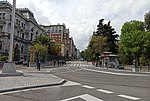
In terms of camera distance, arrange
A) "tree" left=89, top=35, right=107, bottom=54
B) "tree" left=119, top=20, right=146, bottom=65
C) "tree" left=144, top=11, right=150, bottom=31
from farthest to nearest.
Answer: "tree" left=89, top=35, right=107, bottom=54
"tree" left=144, top=11, right=150, bottom=31
"tree" left=119, top=20, right=146, bottom=65

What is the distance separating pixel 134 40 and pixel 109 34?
22.1 m

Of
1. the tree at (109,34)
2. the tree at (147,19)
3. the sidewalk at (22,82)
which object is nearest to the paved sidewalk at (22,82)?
the sidewalk at (22,82)

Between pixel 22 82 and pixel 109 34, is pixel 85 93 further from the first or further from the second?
pixel 109 34

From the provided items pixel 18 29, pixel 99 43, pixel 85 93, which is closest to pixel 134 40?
pixel 99 43

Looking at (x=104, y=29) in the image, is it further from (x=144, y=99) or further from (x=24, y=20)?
(x=144, y=99)

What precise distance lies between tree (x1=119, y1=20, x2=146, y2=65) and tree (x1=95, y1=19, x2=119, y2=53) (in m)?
15.1

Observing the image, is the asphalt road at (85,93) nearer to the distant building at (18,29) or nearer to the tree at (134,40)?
the tree at (134,40)

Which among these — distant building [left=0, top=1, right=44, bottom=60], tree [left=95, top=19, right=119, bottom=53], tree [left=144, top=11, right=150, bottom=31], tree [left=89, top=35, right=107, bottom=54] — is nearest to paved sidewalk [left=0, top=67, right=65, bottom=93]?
tree [left=144, top=11, right=150, bottom=31]

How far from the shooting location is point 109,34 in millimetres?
79938

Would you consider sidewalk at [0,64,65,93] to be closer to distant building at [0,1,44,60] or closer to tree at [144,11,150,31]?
tree at [144,11,150,31]

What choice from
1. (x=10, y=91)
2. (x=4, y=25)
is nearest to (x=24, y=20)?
(x=4, y=25)

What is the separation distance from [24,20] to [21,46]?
432 inches

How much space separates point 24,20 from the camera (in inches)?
3509

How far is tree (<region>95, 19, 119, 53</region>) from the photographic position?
78.9 meters
